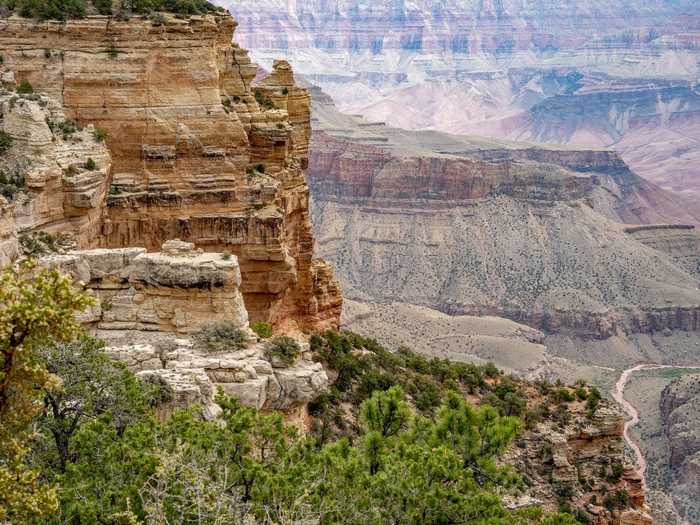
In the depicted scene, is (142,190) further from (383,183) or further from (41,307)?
→ (383,183)

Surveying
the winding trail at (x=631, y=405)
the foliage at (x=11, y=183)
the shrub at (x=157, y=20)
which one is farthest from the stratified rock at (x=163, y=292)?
the winding trail at (x=631, y=405)

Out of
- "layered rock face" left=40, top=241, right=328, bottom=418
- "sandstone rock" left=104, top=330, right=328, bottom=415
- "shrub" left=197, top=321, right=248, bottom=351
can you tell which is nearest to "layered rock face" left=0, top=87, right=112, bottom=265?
"layered rock face" left=40, top=241, right=328, bottom=418

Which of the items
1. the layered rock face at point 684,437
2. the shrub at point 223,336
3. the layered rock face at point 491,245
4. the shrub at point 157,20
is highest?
the shrub at point 157,20

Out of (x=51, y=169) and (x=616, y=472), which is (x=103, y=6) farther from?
(x=616, y=472)

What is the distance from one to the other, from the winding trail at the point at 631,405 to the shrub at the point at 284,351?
34.0 m

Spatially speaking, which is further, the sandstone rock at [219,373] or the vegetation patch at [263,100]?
the vegetation patch at [263,100]

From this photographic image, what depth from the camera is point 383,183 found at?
154875 mm

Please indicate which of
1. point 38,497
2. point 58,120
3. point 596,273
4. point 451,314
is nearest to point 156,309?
point 58,120

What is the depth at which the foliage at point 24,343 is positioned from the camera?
16031 millimetres

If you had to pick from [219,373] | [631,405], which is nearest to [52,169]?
[219,373]

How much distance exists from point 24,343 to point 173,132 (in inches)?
868

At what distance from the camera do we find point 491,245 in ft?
475

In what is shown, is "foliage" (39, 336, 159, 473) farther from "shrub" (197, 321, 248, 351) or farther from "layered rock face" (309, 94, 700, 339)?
"layered rock face" (309, 94, 700, 339)

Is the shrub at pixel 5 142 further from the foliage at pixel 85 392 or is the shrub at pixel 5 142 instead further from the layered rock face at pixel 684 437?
the layered rock face at pixel 684 437
